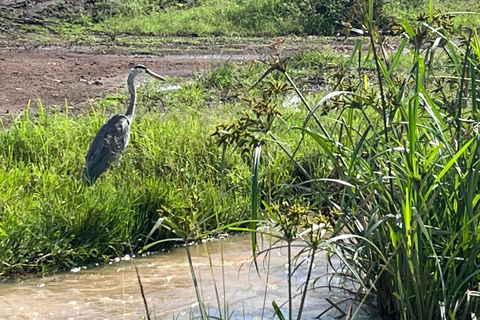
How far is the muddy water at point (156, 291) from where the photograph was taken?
4160mm

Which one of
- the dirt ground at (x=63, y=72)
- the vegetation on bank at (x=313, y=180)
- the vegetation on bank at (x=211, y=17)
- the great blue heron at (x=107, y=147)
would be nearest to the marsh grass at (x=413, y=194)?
the vegetation on bank at (x=313, y=180)

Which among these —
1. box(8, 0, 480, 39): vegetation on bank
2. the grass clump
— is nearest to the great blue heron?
the grass clump

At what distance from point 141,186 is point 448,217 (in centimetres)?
292

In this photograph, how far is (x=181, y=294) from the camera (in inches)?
176

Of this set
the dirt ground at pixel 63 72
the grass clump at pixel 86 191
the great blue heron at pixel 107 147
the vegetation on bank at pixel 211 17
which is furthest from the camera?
the vegetation on bank at pixel 211 17

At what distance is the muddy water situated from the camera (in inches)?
164

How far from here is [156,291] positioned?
4.53 m

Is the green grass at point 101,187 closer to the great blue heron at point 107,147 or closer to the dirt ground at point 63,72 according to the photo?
the great blue heron at point 107,147

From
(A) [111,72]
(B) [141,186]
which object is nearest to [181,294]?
(B) [141,186]

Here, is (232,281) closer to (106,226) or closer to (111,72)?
(106,226)

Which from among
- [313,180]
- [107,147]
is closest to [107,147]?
[107,147]

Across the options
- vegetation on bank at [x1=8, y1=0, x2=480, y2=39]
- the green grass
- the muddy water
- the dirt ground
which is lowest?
the muddy water

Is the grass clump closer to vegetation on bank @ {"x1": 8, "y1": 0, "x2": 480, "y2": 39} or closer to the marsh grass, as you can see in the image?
the marsh grass

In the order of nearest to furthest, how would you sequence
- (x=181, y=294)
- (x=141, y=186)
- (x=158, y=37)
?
(x=181, y=294) < (x=141, y=186) < (x=158, y=37)
